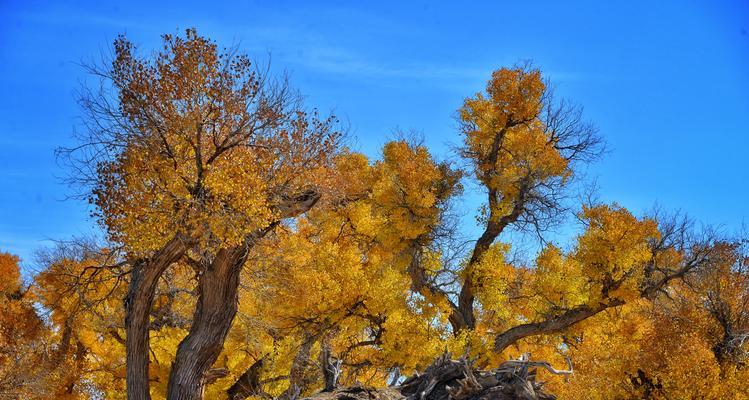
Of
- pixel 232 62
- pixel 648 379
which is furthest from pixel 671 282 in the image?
pixel 232 62

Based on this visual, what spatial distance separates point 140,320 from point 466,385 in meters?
8.51

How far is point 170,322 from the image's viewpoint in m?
25.3

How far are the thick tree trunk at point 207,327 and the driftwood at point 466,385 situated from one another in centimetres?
397

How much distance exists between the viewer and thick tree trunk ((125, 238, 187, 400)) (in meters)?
16.7

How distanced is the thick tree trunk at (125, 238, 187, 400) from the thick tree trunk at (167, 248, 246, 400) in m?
0.77

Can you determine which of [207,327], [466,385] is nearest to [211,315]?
[207,327]

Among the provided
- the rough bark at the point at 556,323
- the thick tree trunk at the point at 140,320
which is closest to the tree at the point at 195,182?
the thick tree trunk at the point at 140,320

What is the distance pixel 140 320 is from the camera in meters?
16.9

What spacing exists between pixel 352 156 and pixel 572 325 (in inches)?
477

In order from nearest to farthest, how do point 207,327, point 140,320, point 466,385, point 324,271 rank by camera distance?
1. point 466,385
2. point 140,320
3. point 207,327
4. point 324,271

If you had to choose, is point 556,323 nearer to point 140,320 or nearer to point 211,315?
point 211,315

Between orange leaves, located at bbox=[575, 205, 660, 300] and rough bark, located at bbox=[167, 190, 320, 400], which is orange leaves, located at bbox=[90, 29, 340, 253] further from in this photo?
orange leaves, located at bbox=[575, 205, 660, 300]

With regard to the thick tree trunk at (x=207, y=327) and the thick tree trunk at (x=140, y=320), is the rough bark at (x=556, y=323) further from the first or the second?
the thick tree trunk at (x=140, y=320)

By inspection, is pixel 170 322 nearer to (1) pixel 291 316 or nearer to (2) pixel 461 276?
(1) pixel 291 316
